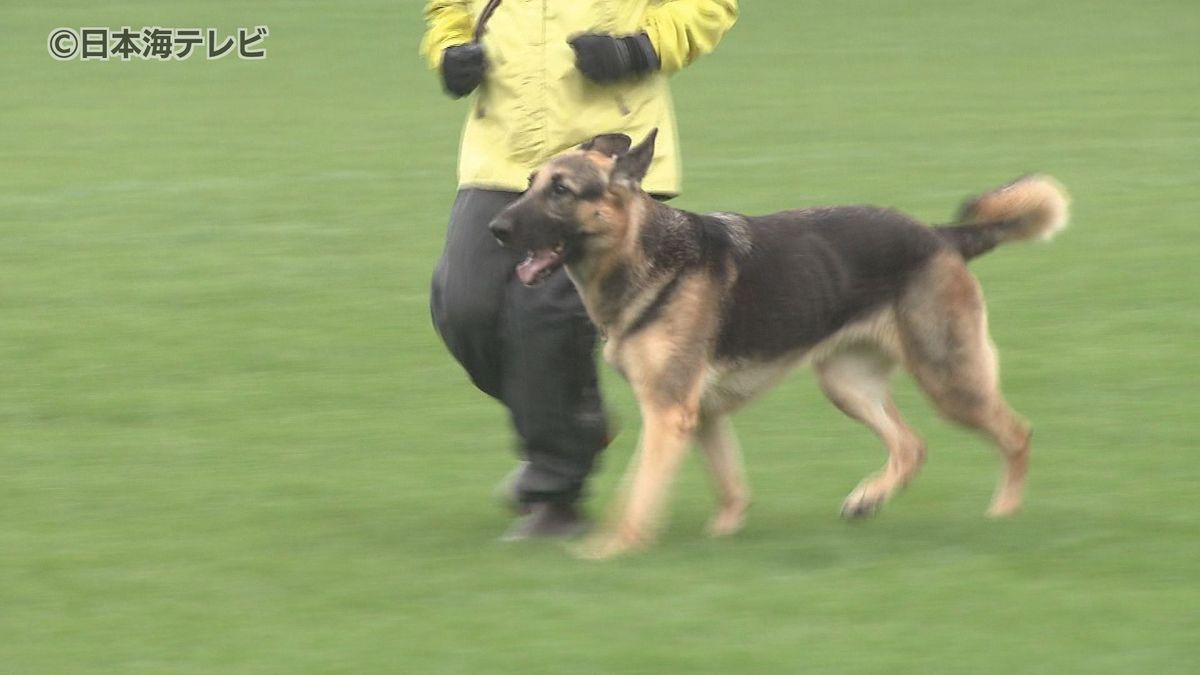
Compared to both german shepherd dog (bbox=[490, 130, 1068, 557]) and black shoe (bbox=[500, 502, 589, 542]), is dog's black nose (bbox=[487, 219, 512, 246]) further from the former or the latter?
black shoe (bbox=[500, 502, 589, 542])

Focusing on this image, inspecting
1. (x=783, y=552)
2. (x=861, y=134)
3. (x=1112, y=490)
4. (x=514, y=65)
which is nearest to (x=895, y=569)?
(x=783, y=552)

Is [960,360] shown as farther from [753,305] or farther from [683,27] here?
[683,27]

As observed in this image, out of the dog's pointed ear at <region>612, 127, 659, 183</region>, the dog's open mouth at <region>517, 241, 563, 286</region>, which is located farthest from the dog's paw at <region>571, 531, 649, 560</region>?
the dog's pointed ear at <region>612, 127, 659, 183</region>

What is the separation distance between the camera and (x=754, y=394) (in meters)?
6.21

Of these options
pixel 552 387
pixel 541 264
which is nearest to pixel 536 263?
pixel 541 264

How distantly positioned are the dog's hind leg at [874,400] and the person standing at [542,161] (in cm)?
81

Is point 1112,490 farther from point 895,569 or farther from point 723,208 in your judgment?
point 723,208

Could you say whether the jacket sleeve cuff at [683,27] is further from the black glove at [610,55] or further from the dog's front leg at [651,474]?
the dog's front leg at [651,474]

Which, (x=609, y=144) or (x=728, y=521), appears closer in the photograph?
(x=609, y=144)

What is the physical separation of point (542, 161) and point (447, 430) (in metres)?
1.83

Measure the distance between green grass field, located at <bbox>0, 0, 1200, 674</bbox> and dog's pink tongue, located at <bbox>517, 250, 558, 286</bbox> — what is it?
0.77m

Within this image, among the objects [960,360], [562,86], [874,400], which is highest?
[562,86]

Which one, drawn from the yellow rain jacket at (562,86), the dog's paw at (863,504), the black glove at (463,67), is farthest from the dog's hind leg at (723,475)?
the black glove at (463,67)

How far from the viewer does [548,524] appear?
6.20m
